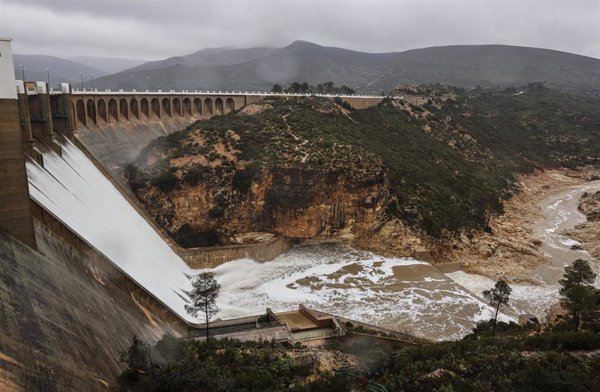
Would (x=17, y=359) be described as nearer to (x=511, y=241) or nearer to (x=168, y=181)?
(x=168, y=181)

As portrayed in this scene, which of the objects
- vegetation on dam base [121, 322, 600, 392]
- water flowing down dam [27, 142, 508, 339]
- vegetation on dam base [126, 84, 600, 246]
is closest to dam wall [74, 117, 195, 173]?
vegetation on dam base [126, 84, 600, 246]

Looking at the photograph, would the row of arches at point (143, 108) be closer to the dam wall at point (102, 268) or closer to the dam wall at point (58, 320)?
the dam wall at point (102, 268)

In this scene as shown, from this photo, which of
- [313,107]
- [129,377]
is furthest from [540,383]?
[313,107]

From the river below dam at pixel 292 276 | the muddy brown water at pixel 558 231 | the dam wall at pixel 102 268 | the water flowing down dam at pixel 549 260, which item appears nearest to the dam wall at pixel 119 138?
the river below dam at pixel 292 276

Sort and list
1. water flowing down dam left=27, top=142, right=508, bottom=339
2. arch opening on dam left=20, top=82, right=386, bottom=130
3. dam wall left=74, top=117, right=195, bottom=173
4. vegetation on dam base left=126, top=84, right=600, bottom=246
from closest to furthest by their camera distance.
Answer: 1. water flowing down dam left=27, top=142, right=508, bottom=339
2. arch opening on dam left=20, top=82, right=386, bottom=130
3. dam wall left=74, top=117, right=195, bottom=173
4. vegetation on dam base left=126, top=84, right=600, bottom=246

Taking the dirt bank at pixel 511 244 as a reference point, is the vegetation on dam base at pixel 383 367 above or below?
above

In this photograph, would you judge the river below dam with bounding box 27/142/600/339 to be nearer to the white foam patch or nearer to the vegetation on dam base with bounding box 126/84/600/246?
the white foam patch

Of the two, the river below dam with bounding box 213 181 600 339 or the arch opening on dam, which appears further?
the arch opening on dam
